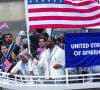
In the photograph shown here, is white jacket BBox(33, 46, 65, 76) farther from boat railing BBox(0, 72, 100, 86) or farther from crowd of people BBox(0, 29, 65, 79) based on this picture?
boat railing BBox(0, 72, 100, 86)

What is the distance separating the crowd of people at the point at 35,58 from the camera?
8125 millimetres

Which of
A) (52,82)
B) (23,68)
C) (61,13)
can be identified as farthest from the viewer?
(23,68)

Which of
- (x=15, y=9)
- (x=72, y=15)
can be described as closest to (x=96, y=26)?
(x=72, y=15)

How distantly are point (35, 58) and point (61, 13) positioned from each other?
1264mm

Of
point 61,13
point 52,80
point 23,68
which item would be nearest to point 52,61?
point 52,80

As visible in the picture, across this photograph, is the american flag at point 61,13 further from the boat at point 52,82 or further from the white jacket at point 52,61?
the boat at point 52,82

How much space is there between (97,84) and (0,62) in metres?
2.72

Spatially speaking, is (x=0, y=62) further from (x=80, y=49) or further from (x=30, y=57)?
(x=80, y=49)

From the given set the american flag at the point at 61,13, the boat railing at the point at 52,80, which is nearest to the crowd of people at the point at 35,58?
the boat railing at the point at 52,80

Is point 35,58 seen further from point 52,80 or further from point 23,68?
point 52,80

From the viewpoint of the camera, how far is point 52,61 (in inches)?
319

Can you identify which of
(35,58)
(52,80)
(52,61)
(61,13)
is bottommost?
(52,80)

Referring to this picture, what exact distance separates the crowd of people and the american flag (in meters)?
0.42

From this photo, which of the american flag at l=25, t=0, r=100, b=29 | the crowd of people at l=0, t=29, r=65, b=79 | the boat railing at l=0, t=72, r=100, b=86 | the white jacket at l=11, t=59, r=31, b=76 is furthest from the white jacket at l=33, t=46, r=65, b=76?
the american flag at l=25, t=0, r=100, b=29
